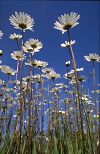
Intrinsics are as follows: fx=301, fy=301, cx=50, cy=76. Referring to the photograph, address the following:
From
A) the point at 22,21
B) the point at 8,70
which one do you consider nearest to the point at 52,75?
the point at 8,70

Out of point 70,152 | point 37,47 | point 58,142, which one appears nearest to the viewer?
point 70,152

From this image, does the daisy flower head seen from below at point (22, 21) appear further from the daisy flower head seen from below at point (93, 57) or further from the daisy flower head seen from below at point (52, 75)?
the daisy flower head seen from below at point (52, 75)

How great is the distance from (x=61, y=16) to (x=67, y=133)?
4.59 ft

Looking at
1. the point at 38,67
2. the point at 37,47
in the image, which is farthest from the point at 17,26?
the point at 38,67

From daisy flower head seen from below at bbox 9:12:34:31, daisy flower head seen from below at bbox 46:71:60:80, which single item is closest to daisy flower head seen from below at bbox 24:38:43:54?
daisy flower head seen from below at bbox 9:12:34:31

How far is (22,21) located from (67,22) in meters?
0.54

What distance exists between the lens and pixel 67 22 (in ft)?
11.6

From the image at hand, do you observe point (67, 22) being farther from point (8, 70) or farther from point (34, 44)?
point (8, 70)

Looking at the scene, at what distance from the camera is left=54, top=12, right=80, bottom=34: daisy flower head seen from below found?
350 cm

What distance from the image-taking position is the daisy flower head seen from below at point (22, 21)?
357cm

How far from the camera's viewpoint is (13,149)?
2869 mm

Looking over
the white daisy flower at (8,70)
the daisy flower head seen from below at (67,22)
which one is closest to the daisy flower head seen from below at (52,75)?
the white daisy flower at (8,70)

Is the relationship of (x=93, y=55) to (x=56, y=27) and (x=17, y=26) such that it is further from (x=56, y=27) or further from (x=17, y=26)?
(x=17, y=26)

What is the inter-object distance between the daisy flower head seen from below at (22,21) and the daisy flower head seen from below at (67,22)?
0.34m
